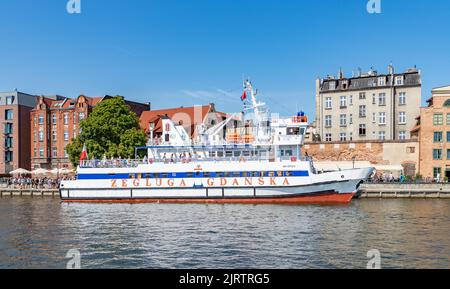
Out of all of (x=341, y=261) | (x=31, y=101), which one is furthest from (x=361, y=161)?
(x=31, y=101)

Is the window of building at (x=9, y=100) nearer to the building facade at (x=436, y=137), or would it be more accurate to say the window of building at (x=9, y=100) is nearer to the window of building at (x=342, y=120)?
the window of building at (x=342, y=120)

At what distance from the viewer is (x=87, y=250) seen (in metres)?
23.1

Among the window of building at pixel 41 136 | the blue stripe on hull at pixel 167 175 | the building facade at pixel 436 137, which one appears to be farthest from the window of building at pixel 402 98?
the window of building at pixel 41 136

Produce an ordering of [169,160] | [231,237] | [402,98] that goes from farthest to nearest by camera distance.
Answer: [402,98] < [169,160] < [231,237]

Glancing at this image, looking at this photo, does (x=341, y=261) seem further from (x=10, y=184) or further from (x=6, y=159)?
(x=6, y=159)

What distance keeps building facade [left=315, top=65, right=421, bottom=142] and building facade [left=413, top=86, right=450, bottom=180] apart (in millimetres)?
8348

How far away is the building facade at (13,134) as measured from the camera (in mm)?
80062

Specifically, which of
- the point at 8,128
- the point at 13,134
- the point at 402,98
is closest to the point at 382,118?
the point at 402,98

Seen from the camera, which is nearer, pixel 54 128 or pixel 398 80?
pixel 398 80

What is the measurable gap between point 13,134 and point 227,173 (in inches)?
2098

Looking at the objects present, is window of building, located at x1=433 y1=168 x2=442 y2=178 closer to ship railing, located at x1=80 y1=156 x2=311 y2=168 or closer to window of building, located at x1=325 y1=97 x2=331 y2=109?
window of building, located at x1=325 y1=97 x2=331 y2=109

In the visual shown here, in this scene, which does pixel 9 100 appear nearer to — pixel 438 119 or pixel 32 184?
pixel 32 184

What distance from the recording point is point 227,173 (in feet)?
150

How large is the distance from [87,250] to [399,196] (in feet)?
130
